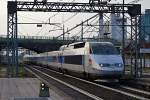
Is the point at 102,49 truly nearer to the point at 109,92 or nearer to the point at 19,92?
the point at 109,92

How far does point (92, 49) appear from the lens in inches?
1319

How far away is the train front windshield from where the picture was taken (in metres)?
33.0

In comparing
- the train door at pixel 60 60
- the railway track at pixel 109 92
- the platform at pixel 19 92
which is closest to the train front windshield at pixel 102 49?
the railway track at pixel 109 92

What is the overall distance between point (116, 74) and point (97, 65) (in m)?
1.45

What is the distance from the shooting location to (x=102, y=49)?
109 ft

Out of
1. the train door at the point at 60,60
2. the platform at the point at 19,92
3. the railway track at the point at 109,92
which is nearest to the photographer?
the platform at the point at 19,92

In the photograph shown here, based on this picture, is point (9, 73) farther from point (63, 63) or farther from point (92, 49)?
point (92, 49)

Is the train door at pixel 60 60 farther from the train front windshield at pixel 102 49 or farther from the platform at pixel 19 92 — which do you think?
the platform at pixel 19 92

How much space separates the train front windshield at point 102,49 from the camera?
3300 centimetres

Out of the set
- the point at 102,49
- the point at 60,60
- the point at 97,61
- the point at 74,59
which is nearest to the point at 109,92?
the point at 97,61

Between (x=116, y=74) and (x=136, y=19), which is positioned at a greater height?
(x=136, y=19)

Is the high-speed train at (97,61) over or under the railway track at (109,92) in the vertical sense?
over

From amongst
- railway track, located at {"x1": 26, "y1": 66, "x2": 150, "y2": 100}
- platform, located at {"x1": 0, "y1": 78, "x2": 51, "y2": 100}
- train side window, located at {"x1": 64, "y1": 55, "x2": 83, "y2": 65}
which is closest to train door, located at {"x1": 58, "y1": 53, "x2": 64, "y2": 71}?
train side window, located at {"x1": 64, "y1": 55, "x2": 83, "y2": 65}

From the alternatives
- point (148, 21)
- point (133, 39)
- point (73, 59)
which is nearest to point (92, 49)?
point (73, 59)
